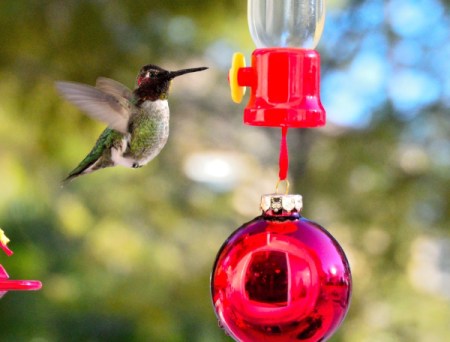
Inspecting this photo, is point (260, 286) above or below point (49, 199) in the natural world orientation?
below

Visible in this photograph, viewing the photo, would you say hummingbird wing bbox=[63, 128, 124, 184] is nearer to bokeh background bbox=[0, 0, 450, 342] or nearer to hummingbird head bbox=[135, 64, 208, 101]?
hummingbird head bbox=[135, 64, 208, 101]

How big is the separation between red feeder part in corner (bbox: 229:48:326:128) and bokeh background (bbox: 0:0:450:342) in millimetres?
2721

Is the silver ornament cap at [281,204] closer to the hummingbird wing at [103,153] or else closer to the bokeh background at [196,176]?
the hummingbird wing at [103,153]

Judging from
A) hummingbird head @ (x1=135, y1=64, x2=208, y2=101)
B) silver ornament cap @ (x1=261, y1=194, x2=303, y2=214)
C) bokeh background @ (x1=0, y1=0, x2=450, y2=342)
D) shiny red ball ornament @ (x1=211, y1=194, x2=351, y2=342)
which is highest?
bokeh background @ (x1=0, y1=0, x2=450, y2=342)

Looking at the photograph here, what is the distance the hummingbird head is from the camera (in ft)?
8.08

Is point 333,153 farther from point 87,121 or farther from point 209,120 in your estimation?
point 87,121

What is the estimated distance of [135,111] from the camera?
8.39 feet

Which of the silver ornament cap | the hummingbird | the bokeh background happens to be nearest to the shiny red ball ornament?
the silver ornament cap

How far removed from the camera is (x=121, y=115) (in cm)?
254

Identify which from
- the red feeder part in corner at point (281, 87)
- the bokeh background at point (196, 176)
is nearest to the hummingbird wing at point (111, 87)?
the red feeder part in corner at point (281, 87)

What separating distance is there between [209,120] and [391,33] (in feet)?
4.15

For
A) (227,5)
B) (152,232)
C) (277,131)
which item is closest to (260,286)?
(227,5)

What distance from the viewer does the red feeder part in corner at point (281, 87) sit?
2.33 meters

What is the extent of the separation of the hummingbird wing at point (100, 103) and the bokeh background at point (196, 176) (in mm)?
2502
